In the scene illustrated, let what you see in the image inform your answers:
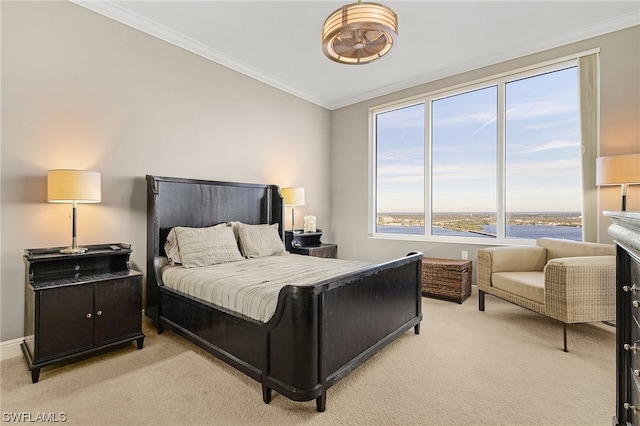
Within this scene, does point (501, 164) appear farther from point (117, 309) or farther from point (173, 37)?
point (117, 309)

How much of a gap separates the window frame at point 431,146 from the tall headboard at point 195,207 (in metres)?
1.81

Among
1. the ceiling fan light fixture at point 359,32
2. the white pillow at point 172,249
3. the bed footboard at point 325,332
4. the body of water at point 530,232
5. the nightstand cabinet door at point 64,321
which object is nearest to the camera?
Result: the bed footboard at point 325,332

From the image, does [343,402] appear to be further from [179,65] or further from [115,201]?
[179,65]

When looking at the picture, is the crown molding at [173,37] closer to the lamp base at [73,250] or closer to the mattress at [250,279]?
the lamp base at [73,250]

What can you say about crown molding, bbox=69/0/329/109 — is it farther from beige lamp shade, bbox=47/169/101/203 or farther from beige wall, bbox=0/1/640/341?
beige lamp shade, bbox=47/169/101/203

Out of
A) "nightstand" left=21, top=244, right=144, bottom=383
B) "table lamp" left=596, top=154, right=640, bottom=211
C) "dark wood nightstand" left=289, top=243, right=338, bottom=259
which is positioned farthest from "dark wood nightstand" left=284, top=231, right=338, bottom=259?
"table lamp" left=596, top=154, right=640, bottom=211

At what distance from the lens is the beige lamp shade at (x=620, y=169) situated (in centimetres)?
271

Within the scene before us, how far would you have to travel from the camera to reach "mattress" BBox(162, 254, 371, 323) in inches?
75.7

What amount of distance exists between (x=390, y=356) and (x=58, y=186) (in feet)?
9.07

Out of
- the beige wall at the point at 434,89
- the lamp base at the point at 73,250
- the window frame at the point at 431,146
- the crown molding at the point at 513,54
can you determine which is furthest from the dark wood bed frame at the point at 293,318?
the crown molding at the point at 513,54

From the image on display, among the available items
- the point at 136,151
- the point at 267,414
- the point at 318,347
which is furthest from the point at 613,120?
the point at 136,151

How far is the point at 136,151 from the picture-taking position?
305 centimetres

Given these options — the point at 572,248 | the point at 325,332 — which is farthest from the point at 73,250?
the point at 572,248

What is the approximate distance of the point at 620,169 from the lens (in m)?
2.75
